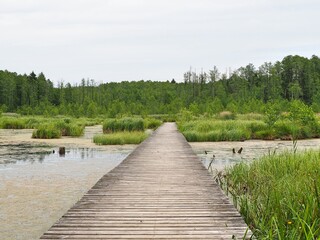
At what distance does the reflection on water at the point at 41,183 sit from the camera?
575 cm

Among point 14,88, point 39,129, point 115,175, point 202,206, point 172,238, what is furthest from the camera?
→ point 14,88

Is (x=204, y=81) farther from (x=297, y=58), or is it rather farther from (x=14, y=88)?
(x=14, y=88)

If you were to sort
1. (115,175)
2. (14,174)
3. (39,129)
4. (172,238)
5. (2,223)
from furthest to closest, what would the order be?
(39,129) → (14,174) → (115,175) → (2,223) → (172,238)

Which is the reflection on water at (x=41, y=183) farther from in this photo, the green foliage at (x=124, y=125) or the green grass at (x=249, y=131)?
the green foliage at (x=124, y=125)

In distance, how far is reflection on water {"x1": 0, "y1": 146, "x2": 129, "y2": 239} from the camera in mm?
5750

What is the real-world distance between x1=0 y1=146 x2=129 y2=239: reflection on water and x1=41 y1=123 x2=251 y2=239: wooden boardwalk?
2.68ft

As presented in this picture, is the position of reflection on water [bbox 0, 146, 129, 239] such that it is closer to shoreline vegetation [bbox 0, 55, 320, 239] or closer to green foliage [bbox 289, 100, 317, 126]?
shoreline vegetation [bbox 0, 55, 320, 239]

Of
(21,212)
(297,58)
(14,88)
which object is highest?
(297,58)

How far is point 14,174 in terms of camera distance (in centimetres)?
982

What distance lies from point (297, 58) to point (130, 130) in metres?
63.8

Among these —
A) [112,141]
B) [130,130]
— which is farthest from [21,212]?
[130,130]

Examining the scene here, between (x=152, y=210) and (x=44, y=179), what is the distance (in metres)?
5.04

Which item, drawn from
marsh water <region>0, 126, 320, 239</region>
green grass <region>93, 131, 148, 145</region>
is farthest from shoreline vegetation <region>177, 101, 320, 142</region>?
marsh water <region>0, 126, 320, 239</region>

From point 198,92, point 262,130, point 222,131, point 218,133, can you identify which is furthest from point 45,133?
point 198,92
